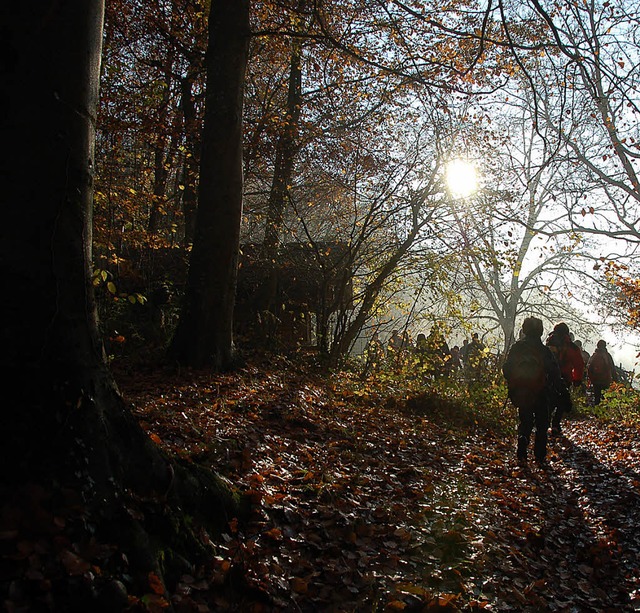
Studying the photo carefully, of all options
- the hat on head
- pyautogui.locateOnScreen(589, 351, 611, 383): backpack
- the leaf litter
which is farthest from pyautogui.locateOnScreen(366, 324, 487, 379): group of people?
the leaf litter

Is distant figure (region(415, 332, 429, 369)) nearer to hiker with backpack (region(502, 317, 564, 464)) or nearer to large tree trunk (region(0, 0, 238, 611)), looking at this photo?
hiker with backpack (region(502, 317, 564, 464))

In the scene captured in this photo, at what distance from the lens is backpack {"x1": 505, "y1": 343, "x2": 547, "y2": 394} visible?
7.05 meters

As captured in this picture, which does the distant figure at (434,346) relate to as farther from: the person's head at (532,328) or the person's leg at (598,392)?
the person's head at (532,328)

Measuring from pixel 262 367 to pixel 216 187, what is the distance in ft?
11.6

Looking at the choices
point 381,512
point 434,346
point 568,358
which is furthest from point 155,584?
point 434,346

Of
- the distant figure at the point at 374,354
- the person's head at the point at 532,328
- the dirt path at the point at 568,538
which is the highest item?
the person's head at the point at 532,328

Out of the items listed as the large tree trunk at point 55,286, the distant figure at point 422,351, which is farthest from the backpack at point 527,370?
the distant figure at point 422,351

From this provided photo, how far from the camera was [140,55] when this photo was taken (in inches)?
506

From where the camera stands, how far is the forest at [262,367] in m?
2.50

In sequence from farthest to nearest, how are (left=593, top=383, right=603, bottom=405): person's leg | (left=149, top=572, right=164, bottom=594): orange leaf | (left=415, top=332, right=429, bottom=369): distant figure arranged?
(left=593, top=383, right=603, bottom=405): person's leg → (left=415, top=332, right=429, bottom=369): distant figure → (left=149, top=572, right=164, bottom=594): orange leaf

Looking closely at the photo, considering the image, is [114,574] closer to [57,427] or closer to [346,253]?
[57,427]

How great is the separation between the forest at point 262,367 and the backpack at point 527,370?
1.14 m

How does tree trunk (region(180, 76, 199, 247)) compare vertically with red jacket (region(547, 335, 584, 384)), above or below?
above

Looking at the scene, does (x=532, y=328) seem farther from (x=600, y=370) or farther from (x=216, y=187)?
(x=600, y=370)
